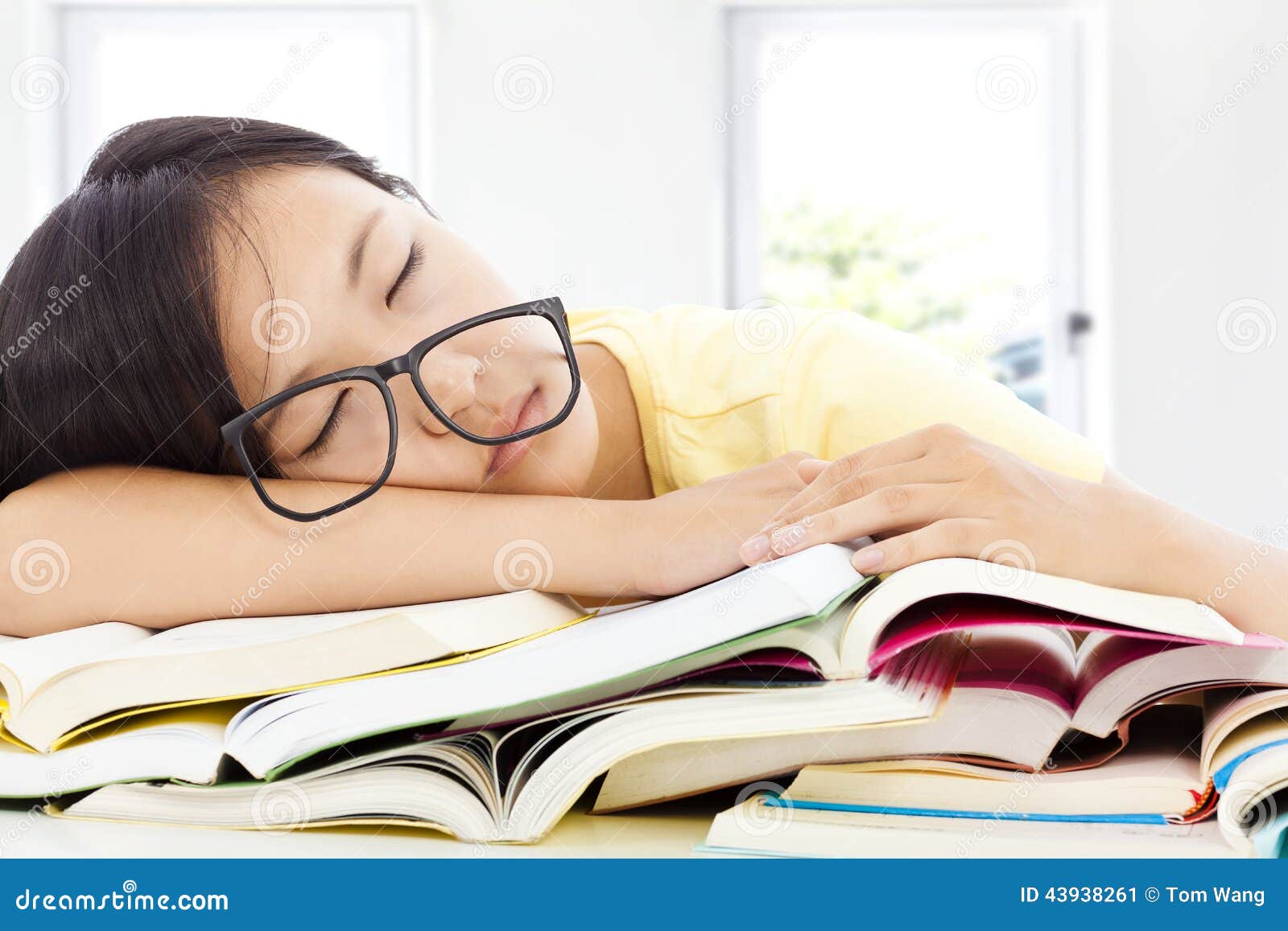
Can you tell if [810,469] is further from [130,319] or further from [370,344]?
[130,319]

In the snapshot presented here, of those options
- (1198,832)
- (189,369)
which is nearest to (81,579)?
(189,369)

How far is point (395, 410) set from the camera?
1.86ft

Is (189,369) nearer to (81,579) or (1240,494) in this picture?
(81,579)

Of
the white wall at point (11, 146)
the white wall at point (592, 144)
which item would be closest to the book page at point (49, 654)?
the white wall at point (592, 144)

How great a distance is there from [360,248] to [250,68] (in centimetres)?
257

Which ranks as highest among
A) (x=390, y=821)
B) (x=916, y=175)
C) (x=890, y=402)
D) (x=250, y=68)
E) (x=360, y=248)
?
(x=250, y=68)

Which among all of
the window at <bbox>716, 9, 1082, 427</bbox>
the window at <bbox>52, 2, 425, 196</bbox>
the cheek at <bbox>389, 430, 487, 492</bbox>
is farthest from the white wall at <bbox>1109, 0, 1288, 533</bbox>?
the cheek at <bbox>389, 430, 487, 492</bbox>

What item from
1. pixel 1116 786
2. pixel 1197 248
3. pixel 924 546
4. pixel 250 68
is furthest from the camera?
pixel 250 68

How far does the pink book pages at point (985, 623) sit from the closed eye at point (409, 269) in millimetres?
368

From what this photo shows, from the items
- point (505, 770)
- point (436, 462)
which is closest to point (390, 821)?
point (505, 770)

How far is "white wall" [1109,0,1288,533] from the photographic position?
2467 millimetres

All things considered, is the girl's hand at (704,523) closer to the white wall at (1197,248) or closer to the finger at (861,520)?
the finger at (861,520)

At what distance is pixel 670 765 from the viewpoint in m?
0.35

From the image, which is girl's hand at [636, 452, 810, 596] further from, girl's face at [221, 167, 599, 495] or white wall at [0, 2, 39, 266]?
white wall at [0, 2, 39, 266]
